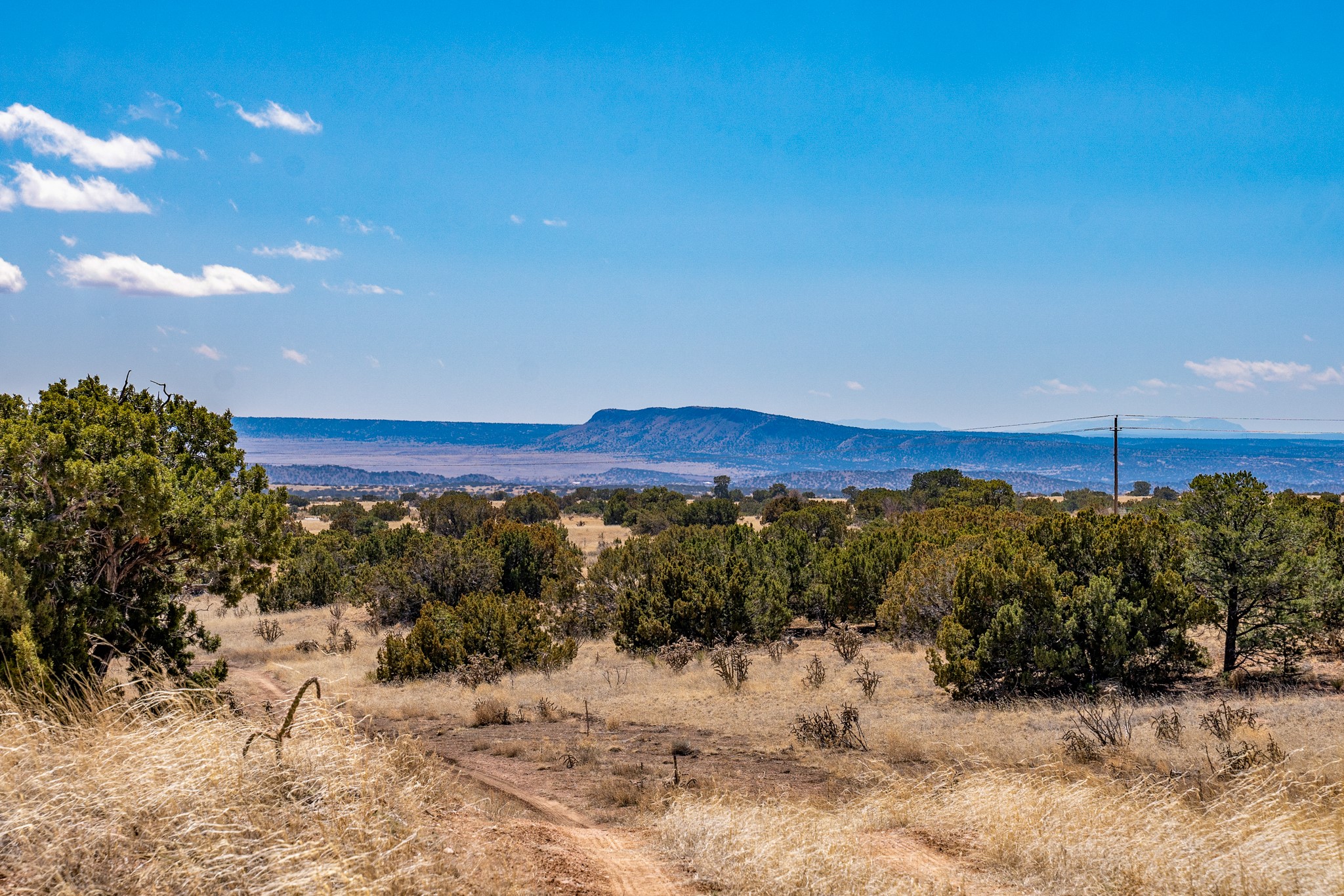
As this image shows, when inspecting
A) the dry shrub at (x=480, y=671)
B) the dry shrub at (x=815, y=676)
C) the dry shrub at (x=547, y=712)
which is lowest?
the dry shrub at (x=480, y=671)

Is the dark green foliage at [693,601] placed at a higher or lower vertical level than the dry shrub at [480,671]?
higher

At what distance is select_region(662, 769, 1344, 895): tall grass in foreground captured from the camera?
18.8 ft

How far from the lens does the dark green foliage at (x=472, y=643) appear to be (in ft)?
67.1

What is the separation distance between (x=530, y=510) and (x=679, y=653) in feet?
127

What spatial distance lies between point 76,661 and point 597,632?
1788 cm

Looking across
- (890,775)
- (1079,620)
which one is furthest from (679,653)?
(890,775)

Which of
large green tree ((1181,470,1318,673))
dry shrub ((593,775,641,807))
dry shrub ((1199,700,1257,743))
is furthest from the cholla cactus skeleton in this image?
large green tree ((1181,470,1318,673))

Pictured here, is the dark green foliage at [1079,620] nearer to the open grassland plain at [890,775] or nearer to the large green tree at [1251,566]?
Result: the large green tree at [1251,566]

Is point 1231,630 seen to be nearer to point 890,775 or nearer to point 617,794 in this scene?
point 890,775

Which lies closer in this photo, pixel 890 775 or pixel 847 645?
pixel 890 775

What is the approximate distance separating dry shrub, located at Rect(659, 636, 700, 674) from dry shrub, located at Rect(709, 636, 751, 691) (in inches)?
21.6

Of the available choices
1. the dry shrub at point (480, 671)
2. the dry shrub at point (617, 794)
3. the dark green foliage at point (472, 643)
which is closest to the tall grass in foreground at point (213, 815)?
the dry shrub at point (617, 794)

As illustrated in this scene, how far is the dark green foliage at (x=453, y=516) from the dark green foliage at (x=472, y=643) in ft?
84.3

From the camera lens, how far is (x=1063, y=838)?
6762mm
